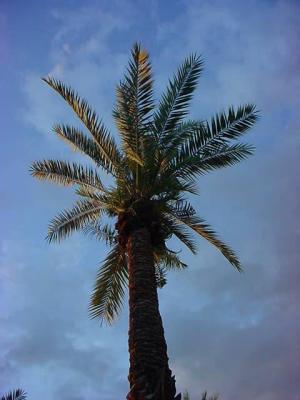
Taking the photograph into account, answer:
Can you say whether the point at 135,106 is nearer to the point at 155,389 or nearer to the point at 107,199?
the point at 107,199

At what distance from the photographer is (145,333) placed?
861cm

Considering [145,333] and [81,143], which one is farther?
[81,143]

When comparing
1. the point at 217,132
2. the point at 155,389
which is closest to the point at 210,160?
the point at 217,132

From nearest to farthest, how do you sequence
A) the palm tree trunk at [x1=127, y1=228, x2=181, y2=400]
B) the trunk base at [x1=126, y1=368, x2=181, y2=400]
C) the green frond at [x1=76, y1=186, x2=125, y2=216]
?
the trunk base at [x1=126, y1=368, x2=181, y2=400] → the palm tree trunk at [x1=127, y1=228, x2=181, y2=400] → the green frond at [x1=76, y1=186, x2=125, y2=216]

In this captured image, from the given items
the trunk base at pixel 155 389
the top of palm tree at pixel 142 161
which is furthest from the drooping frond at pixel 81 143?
the trunk base at pixel 155 389

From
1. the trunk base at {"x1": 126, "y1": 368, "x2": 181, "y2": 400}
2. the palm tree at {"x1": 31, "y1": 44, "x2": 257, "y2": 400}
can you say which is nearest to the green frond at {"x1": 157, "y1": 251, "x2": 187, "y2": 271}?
the palm tree at {"x1": 31, "y1": 44, "x2": 257, "y2": 400}

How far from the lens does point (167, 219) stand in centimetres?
1252

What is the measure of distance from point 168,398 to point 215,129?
24.9ft

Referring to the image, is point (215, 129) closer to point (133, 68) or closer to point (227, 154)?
point (227, 154)

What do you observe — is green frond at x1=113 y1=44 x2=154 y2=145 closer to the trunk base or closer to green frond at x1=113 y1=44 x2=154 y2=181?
green frond at x1=113 y1=44 x2=154 y2=181

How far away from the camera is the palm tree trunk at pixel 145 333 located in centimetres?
721

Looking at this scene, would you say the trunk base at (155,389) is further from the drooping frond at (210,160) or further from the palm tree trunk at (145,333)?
the drooping frond at (210,160)

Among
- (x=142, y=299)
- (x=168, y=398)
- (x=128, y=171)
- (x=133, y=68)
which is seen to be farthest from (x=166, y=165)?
(x=168, y=398)

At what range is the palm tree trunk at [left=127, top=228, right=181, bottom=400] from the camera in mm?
7215
